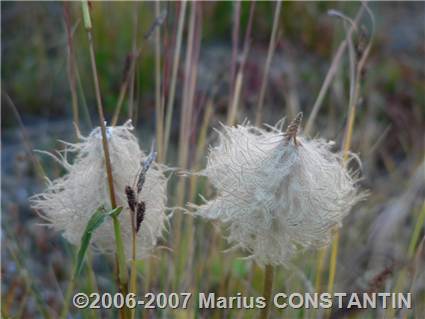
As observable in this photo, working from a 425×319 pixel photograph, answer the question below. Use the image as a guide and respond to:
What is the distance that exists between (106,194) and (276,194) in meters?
0.25

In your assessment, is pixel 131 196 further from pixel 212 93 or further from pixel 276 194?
pixel 212 93

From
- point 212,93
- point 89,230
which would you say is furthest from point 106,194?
point 212,93

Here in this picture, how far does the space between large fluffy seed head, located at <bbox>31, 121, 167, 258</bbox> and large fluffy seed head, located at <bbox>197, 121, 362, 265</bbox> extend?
10cm

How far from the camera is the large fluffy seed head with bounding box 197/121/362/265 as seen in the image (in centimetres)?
101

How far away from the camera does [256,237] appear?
104 centimetres

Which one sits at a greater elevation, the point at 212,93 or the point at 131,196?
the point at 131,196

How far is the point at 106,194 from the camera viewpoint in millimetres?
1110

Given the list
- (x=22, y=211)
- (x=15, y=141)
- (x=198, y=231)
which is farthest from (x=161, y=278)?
(x=15, y=141)

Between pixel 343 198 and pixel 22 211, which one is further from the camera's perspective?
pixel 22 211

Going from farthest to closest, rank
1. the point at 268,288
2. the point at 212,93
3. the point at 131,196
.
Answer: the point at 212,93
the point at 268,288
the point at 131,196

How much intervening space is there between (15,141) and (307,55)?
1319 millimetres

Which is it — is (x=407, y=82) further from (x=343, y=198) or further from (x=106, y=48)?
(x=343, y=198)

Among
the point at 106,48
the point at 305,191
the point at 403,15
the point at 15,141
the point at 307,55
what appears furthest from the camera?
the point at 403,15

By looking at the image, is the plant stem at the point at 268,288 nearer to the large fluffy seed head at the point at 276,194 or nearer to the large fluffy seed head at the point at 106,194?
the large fluffy seed head at the point at 276,194
